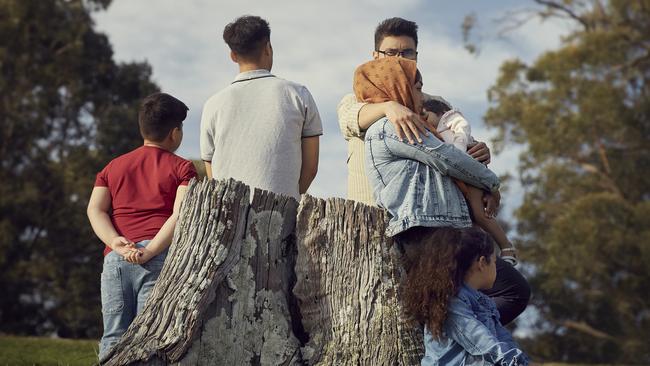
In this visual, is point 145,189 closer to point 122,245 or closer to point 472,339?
point 122,245

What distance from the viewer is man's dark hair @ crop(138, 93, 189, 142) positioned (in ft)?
15.0

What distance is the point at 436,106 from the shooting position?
4188 millimetres

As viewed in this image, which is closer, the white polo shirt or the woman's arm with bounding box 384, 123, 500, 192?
the woman's arm with bounding box 384, 123, 500, 192

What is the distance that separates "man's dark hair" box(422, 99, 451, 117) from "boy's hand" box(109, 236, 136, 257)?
1.58 m

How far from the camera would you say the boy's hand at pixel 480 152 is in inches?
Answer: 156

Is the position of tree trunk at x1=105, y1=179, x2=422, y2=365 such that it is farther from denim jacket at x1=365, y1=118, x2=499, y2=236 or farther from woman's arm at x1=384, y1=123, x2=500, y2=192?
woman's arm at x1=384, y1=123, x2=500, y2=192

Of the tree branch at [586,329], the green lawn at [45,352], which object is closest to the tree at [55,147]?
the green lawn at [45,352]

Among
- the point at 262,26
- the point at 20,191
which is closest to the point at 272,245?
the point at 262,26

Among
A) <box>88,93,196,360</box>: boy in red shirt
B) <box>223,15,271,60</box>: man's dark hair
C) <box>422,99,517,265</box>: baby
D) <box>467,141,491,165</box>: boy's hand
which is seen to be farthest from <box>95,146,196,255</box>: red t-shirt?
<box>467,141,491,165</box>: boy's hand

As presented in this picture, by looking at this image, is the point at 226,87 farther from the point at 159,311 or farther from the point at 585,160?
the point at 585,160

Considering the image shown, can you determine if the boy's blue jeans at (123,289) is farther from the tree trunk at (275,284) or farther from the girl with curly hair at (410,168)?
the girl with curly hair at (410,168)

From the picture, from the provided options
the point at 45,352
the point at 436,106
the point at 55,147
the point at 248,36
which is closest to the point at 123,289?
the point at 248,36

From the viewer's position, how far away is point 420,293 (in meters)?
3.91

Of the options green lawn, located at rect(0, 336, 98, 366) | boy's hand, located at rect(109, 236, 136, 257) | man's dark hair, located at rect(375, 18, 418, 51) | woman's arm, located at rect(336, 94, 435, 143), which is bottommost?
green lawn, located at rect(0, 336, 98, 366)
